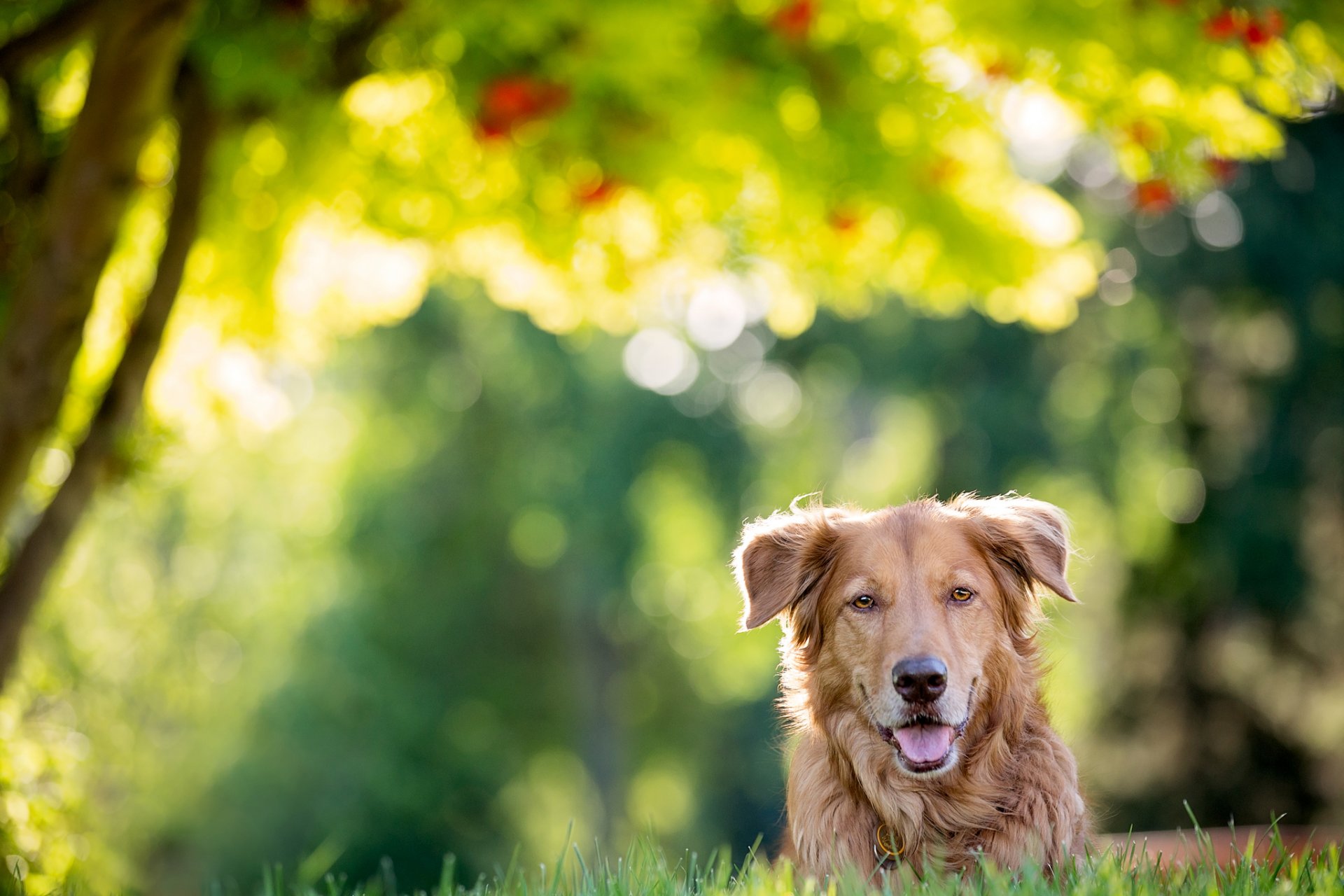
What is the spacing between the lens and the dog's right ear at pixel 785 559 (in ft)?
13.0

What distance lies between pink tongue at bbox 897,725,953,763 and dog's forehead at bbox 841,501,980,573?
465 millimetres

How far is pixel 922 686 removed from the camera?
11.5 feet

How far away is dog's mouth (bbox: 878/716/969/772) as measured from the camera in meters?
3.54

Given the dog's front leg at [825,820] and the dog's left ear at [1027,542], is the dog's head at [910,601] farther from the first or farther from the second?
the dog's front leg at [825,820]

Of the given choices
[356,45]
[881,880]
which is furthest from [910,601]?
[356,45]

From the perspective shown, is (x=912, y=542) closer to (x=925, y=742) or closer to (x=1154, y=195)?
(x=925, y=742)

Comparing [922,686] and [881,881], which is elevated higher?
[922,686]

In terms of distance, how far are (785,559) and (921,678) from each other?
670 millimetres

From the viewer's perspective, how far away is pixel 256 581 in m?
23.2

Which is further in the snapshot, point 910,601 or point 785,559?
point 785,559

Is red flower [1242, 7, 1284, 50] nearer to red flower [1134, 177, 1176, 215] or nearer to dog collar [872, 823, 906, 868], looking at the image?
red flower [1134, 177, 1176, 215]

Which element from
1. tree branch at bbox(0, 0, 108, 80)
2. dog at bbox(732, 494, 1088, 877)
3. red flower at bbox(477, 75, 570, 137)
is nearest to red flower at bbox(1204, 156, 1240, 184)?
dog at bbox(732, 494, 1088, 877)

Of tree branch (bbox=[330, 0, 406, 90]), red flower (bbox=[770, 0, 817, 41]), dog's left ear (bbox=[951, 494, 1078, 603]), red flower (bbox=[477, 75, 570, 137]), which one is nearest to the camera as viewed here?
dog's left ear (bbox=[951, 494, 1078, 603])

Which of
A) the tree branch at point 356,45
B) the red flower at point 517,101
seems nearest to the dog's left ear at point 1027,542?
the red flower at point 517,101
